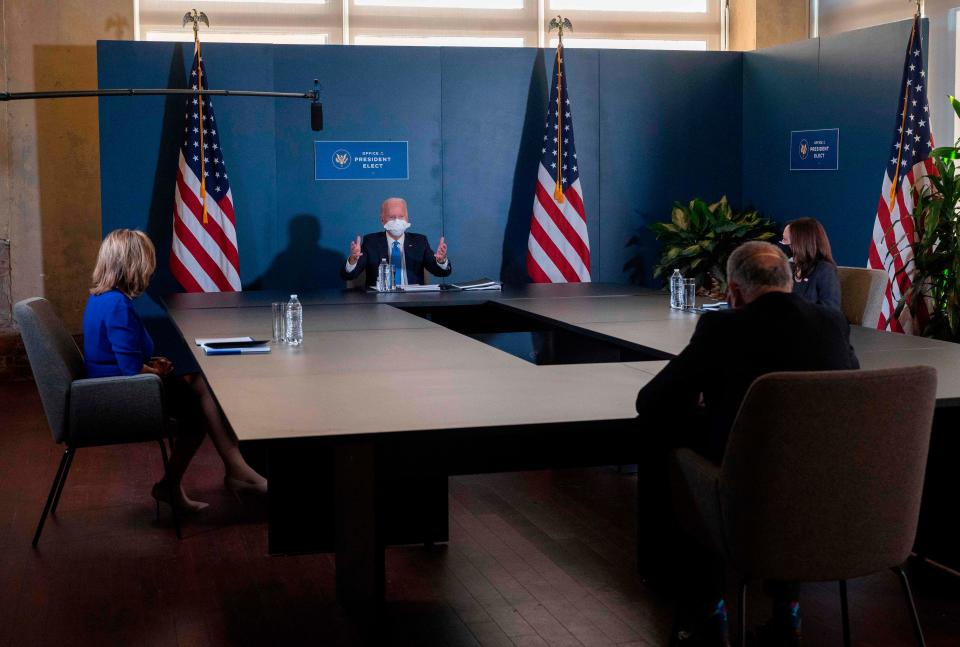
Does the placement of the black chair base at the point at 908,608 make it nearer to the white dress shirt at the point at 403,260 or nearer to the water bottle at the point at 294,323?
the water bottle at the point at 294,323

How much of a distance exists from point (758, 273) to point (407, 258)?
4486 mm

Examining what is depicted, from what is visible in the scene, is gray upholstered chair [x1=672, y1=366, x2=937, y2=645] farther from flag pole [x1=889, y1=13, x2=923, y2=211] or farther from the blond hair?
flag pole [x1=889, y1=13, x2=923, y2=211]

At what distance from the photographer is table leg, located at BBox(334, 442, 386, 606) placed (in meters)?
2.74

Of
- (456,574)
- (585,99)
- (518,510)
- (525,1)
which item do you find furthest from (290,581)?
(525,1)

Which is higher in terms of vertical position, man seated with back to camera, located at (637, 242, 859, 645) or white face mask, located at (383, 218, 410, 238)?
white face mask, located at (383, 218, 410, 238)

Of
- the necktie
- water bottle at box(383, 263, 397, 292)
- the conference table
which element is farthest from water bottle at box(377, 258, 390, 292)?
the conference table

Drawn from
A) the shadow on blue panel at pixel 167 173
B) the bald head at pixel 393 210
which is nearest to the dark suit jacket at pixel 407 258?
the bald head at pixel 393 210

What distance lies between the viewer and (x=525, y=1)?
909 cm

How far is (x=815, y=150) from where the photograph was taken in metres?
7.83

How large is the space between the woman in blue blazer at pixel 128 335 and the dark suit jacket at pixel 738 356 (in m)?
1.99

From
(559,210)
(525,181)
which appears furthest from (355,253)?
(525,181)

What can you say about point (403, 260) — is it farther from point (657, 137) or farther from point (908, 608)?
point (908, 608)

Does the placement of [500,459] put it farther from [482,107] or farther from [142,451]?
[482,107]

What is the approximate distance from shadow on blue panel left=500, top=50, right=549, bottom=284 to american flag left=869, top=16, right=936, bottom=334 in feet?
8.51
